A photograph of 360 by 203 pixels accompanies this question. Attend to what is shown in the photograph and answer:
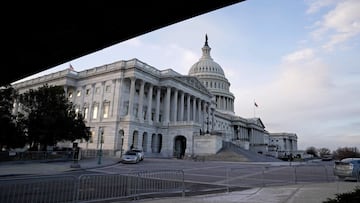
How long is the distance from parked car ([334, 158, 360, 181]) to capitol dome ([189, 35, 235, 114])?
93799 millimetres

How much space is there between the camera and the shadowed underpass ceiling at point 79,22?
567 cm

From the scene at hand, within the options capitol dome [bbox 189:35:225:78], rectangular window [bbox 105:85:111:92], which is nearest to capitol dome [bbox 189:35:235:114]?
capitol dome [bbox 189:35:225:78]

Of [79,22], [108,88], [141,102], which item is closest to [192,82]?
[141,102]

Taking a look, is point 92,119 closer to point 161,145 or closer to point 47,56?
point 161,145

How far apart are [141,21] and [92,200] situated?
702 centimetres

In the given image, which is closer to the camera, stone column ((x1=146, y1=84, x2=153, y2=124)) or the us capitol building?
the us capitol building

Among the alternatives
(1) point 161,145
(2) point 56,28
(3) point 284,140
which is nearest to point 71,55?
(2) point 56,28

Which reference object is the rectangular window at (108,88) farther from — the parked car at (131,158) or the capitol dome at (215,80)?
the capitol dome at (215,80)

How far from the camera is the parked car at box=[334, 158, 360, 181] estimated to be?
60.0 ft

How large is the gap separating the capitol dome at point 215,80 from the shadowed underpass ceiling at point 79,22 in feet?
344

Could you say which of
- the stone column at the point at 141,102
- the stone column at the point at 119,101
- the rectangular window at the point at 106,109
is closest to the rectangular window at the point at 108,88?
the rectangular window at the point at 106,109

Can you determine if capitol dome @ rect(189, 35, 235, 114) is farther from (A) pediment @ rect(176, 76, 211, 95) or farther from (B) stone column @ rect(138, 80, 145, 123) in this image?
(B) stone column @ rect(138, 80, 145, 123)

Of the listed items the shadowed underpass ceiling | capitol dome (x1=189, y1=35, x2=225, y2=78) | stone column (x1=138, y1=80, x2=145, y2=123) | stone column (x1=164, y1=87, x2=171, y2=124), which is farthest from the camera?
capitol dome (x1=189, y1=35, x2=225, y2=78)

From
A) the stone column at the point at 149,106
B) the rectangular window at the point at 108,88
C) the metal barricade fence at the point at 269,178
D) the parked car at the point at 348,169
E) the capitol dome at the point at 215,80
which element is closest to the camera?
the metal barricade fence at the point at 269,178
